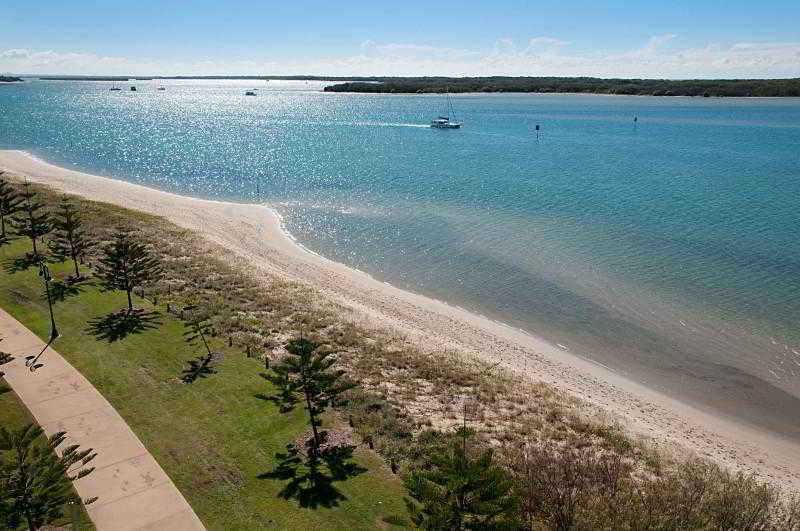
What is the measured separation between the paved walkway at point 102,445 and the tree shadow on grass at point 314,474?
228 centimetres

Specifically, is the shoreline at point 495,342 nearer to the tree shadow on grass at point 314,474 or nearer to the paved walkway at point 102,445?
the tree shadow on grass at point 314,474

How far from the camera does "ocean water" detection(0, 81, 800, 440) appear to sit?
2588cm

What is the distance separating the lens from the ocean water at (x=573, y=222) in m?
25.9

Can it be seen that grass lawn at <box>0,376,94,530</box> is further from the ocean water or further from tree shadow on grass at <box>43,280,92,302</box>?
the ocean water

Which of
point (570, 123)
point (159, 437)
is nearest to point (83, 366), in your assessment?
point (159, 437)

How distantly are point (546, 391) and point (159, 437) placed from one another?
13.2 meters

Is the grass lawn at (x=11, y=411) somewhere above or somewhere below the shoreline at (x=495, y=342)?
above

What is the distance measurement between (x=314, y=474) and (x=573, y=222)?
3653cm

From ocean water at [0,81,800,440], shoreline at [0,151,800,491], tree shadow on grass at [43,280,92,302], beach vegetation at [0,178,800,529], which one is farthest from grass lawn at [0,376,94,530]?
ocean water at [0,81,800,440]

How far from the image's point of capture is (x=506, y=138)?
328 feet

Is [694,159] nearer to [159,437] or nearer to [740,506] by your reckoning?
[740,506]

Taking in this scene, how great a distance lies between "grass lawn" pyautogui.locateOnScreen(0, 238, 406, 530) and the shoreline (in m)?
9.22

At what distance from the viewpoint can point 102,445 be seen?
1455 centimetres

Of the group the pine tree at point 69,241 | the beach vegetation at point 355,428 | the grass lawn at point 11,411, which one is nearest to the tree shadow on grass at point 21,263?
the pine tree at point 69,241
